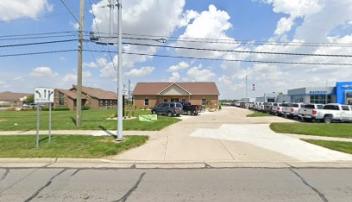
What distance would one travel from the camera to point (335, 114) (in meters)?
26.6

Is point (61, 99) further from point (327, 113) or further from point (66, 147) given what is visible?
point (66, 147)

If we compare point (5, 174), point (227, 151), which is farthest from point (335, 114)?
point (5, 174)

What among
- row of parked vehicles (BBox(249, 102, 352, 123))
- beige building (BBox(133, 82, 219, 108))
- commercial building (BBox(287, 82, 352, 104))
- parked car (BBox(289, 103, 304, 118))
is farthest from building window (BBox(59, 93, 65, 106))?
row of parked vehicles (BBox(249, 102, 352, 123))

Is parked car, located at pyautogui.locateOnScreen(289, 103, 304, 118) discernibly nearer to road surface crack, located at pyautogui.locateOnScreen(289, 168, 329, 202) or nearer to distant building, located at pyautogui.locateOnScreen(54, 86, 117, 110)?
road surface crack, located at pyautogui.locateOnScreen(289, 168, 329, 202)

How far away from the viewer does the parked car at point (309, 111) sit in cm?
2695

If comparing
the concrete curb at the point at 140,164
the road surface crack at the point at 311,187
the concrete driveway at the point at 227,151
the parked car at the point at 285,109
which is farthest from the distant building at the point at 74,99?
the road surface crack at the point at 311,187

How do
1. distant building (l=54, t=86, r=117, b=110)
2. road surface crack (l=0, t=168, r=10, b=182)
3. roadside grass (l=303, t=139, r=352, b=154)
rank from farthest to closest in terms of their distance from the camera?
distant building (l=54, t=86, r=117, b=110), roadside grass (l=303, t=139, r=352, b=154), road surface crack (l=0, t=168, r=10, b=182)

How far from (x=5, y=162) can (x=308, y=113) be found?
79.0ft

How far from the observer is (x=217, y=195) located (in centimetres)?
619

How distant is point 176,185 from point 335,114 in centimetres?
2348

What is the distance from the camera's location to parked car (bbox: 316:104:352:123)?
26641 mm

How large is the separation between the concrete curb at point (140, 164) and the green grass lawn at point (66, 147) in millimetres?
589

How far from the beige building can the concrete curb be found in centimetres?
4860

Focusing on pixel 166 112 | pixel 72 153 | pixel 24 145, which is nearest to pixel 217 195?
Answer: pixel 72 153
